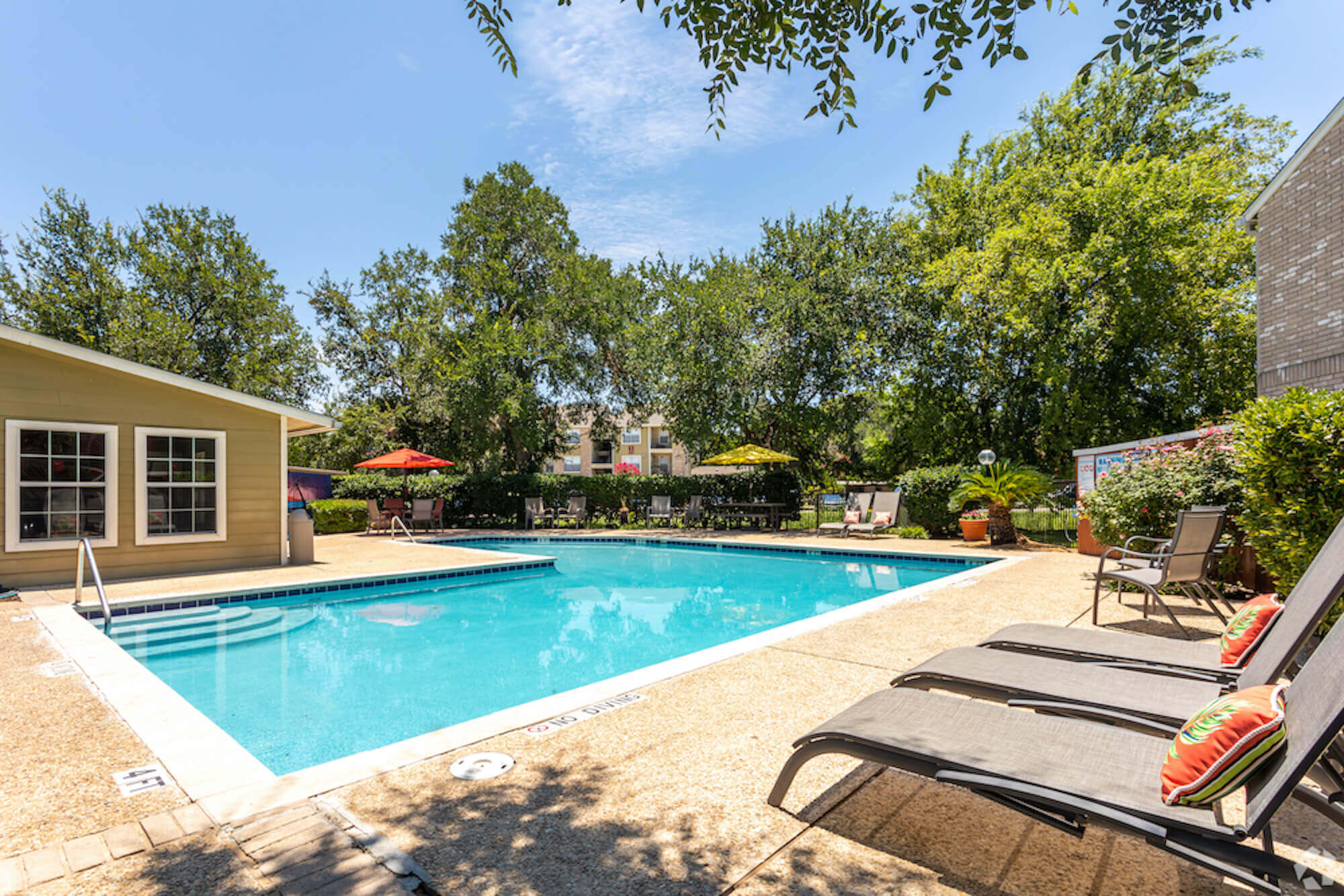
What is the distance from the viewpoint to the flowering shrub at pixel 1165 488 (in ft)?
21.5

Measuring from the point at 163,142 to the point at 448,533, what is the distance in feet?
45.0

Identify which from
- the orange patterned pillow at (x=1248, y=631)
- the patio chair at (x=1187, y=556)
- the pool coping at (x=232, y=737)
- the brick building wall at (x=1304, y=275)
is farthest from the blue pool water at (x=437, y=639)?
the brick building wall at (x=1304, y=275)

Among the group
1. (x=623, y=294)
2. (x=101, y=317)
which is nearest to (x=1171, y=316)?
(x=623, y=294)

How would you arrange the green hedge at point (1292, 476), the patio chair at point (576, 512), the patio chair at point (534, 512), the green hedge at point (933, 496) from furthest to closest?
the patio chair at point (534, 512) → the patio chair at point (576, 512) → the green hedge at point (933, 496) → the green hedge at point (1292, 476)

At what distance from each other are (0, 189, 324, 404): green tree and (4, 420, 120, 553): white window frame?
16821 mm

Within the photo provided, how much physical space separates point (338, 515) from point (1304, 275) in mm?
21975

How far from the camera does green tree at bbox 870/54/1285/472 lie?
16500 millimetres

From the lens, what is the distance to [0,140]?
18.2 metres

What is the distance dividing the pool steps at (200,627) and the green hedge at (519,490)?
457 inches

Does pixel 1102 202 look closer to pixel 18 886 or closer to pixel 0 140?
pixel 18 886

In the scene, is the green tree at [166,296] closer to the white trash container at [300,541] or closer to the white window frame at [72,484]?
the white trash container at [300,541]

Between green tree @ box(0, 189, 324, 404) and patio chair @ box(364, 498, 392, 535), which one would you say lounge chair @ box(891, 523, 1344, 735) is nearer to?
patio chair @ box(364, 498, 392, 535)

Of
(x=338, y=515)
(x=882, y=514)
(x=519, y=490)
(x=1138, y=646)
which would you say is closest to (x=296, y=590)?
(x=1138, y=646)

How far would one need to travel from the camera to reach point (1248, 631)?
9.26ft
